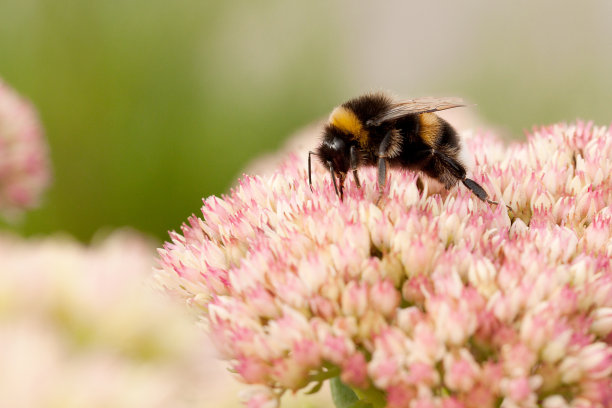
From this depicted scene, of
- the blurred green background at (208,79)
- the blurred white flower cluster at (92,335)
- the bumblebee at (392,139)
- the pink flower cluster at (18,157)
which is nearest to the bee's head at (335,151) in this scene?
the bumblebee at (392,139)

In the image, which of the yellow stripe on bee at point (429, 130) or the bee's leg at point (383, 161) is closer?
the bee's leg at point (383, 161)

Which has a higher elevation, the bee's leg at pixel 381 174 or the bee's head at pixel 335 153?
the bee's head at pixel 335 153

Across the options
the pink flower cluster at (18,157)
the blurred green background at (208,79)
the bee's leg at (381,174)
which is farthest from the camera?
the blurred green background at (208,79)

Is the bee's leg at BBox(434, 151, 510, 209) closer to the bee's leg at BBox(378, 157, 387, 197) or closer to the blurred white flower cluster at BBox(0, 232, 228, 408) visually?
the bee's leg at BBox(378, 157, 387, 197)

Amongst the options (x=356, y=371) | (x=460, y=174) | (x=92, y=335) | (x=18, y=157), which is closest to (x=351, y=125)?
(x=460, y=174)

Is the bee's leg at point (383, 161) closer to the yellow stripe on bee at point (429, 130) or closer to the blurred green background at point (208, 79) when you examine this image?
the yellow stripe on bee at point (429, 130)

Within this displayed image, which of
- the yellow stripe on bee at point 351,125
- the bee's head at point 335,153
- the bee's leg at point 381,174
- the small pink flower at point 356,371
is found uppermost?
the yellow stripe on bee at point 351,125
